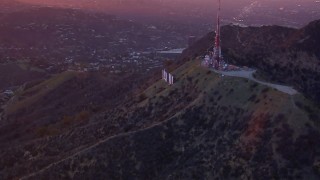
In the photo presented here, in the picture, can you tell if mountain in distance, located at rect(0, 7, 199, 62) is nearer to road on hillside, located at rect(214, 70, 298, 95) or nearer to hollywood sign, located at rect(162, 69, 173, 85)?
hollywood sign, located at rect(162, 69, 173, 85)

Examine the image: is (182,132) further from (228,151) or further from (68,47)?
(68,47)

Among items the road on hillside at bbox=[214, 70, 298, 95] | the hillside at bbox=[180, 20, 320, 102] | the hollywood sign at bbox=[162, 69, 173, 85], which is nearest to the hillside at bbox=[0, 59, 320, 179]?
the road on hillside at bbox=[214, 70, 298, 95]

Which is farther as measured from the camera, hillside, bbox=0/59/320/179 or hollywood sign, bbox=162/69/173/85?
hollywood sign, bbox=162/69/173/85

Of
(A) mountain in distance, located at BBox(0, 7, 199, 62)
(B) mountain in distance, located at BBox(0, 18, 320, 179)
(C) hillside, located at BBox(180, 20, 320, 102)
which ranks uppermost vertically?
(C) hillside, located at BBox(180, 20, 320, 102)

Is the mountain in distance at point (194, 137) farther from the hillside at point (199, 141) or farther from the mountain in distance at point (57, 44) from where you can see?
the mountain in distance at point (57, 44)

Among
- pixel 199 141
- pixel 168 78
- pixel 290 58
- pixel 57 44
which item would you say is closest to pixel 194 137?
pixel 199 141

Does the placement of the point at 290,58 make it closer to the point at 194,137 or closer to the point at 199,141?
the point at 194,137

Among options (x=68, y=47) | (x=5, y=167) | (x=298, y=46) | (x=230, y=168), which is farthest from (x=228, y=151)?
(x=68, y=47)
